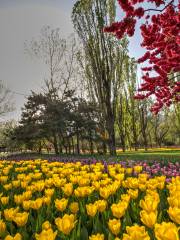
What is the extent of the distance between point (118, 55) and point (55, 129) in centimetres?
757

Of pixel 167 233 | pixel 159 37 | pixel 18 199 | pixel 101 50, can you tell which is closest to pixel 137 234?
pixel 167 233

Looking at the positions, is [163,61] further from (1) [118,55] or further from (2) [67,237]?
(1) [118,55]

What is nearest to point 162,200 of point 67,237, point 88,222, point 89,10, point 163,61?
point 88,222

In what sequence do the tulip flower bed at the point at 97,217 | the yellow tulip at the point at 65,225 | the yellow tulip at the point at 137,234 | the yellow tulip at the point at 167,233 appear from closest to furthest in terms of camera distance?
the yellow tulip at the point at 167,233, the yellow tulip at the point at 137,234, the tulip flower bed at the point at 97,217, the yellow tulip at the point at 65,225

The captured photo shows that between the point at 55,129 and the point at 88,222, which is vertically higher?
the point at 55,129

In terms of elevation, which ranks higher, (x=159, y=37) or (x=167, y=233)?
(x=159, y=37)

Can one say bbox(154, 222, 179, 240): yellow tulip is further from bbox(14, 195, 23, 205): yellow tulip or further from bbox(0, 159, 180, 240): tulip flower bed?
bbox(14, 195, 23, 205): yellow tulip

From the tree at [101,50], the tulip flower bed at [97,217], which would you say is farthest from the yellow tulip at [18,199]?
the tree at [101,50]

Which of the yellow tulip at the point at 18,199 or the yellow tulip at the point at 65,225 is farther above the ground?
the yellow tulip at the point at 18,199

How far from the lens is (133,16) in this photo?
5051mm

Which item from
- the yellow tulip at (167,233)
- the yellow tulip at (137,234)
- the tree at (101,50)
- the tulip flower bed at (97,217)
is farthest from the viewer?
the tree at (101,50)

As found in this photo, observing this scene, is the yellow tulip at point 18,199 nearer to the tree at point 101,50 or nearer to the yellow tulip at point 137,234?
the yellow tulip at point 137,234

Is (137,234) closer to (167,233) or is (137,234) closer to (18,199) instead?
(167,233)

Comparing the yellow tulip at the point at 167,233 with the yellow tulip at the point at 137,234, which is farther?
the yellow tulip at the point at 137,234
